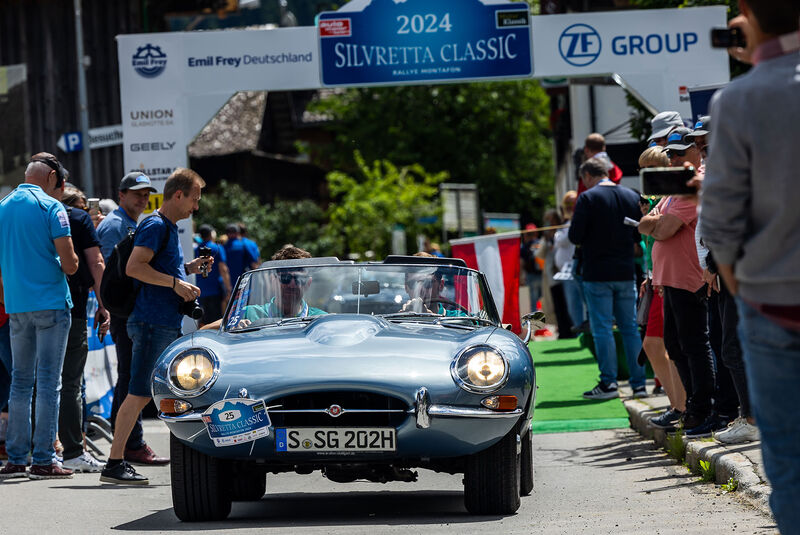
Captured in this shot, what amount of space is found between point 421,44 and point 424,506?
910 centimetres

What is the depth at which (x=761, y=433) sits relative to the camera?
371 centimetres

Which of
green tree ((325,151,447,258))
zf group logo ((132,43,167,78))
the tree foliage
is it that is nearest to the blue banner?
zf group logo ((132,43,167,78))

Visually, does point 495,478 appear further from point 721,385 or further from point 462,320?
point 721,385

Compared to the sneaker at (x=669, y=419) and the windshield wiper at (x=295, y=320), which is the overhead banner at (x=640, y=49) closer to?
the sneaker at (x=669, y=419)

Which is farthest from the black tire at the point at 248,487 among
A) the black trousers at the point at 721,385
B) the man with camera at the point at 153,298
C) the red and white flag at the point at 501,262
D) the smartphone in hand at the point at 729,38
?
the red and white flag at the point at 501,262

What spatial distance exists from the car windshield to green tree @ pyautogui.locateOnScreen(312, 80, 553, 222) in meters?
44.5

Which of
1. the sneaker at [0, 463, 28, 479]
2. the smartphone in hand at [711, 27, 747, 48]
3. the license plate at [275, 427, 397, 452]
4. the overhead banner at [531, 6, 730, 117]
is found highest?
the overhead banner at [531, 6, 730, 117]

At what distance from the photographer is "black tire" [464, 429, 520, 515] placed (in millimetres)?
6684

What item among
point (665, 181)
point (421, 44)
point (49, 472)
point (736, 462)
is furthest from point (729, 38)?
point (421, 44)

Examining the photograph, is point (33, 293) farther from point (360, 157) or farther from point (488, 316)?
point (360, 157)

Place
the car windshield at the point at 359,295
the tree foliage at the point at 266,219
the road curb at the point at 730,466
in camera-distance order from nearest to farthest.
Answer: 1. the road curb at the point at 730,466
2. the car windshield at the point at 359,295
3. the tree foliage at the point at 266,219

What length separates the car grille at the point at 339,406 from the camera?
21.2 feet

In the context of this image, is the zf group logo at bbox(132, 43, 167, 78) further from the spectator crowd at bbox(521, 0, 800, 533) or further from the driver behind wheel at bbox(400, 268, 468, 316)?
the driver behind wheel at bbox(400, 268, 468, 316)

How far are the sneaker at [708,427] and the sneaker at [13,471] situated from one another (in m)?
4.44
